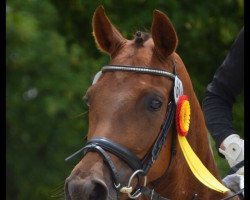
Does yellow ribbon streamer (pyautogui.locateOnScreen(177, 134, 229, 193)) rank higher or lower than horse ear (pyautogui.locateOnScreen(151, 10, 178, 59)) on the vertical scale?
lower

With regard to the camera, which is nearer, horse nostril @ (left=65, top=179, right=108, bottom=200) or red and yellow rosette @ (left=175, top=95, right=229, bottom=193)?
horse nostril @ (left=65, top=179, right=108, bottom=200)

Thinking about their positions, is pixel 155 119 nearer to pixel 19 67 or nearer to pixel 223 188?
pixel 223 188

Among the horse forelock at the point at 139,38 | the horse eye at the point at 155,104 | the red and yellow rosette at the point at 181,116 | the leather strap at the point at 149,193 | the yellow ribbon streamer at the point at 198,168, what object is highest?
the horse forelock at the point at 139,38

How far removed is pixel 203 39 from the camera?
10812mm

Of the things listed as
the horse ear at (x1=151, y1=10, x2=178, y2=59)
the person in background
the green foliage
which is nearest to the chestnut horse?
the horse ear at (x1=151, y1=10, x2=178, y2=59)

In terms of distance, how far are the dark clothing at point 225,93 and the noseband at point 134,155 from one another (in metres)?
0.60

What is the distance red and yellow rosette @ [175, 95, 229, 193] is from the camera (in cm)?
451

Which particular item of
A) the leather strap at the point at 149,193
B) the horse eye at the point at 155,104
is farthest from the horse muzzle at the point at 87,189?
the horse eye at the point at 155,104

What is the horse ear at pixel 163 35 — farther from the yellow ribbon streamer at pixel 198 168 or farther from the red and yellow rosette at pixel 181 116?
the yellow ribbon streamer at pixel 198 168

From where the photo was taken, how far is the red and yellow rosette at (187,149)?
4.51 meters

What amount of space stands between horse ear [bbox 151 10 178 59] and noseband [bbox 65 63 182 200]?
0.46ft

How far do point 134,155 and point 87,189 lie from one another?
377mm

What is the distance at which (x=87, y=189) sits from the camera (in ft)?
13.3

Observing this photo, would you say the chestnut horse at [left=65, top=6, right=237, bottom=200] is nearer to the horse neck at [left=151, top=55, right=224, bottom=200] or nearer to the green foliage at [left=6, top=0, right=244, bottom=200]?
the horse neck at [left=151, top=55, right=224, bottom=200]
